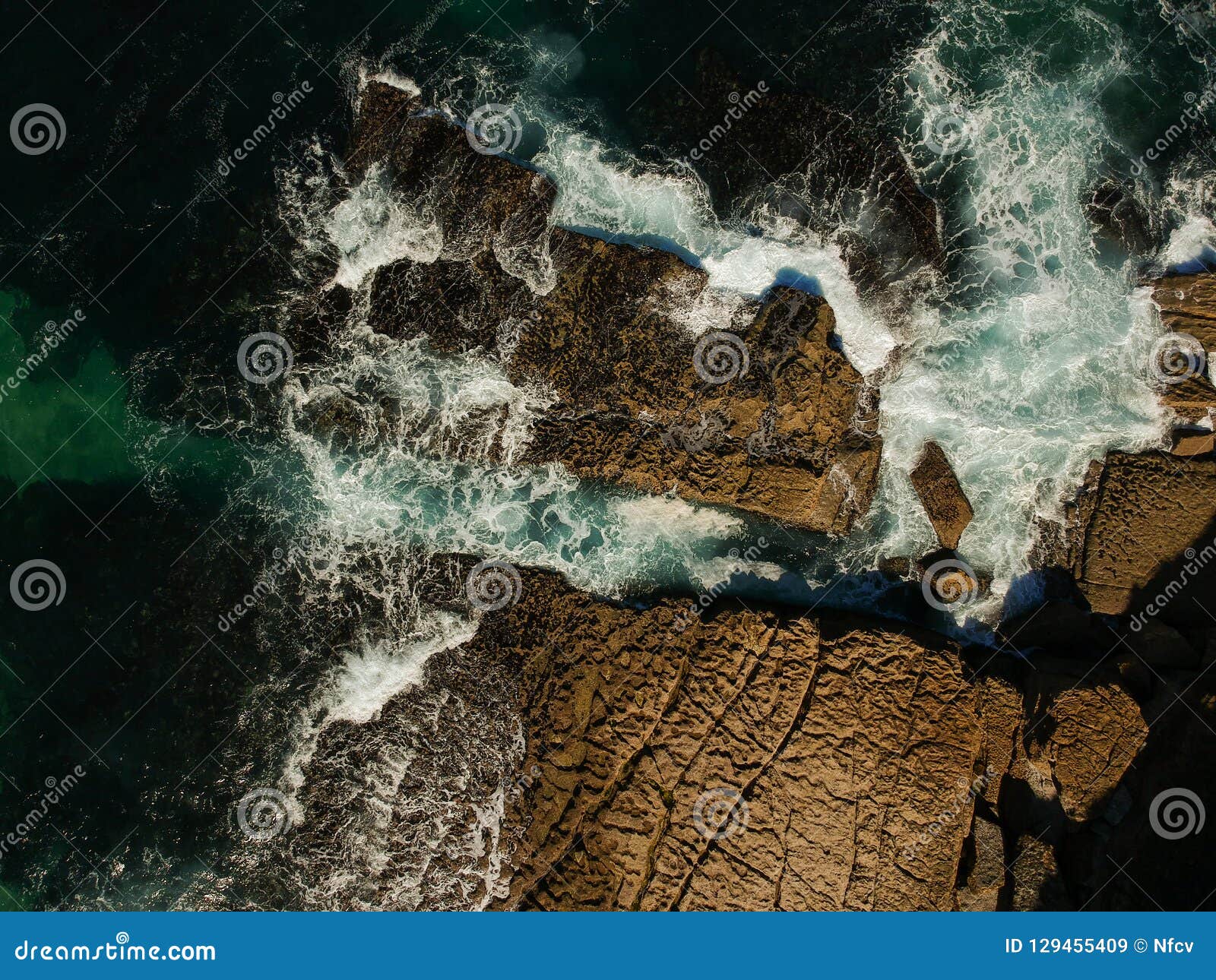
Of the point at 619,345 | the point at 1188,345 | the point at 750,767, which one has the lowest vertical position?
the point at 750,767

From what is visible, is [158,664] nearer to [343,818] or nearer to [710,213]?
[343,818]

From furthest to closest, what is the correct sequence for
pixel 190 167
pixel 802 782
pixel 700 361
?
pixel 190 167, pixel 700 361, pixel 802 782

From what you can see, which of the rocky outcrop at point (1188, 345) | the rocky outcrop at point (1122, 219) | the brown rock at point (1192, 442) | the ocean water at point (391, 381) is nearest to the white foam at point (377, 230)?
the ocean water at point (391, 381)

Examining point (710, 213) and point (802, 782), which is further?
point (710, 213)

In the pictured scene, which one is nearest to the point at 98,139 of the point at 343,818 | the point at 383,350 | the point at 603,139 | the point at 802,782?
the point at 383,350

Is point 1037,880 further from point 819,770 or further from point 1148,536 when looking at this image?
point 1148,536

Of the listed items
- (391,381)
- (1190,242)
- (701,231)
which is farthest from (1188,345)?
(391,381)

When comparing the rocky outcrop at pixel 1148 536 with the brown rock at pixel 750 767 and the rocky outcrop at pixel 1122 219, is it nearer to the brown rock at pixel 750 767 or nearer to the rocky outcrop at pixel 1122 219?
the brown rock at pixel 750 767
